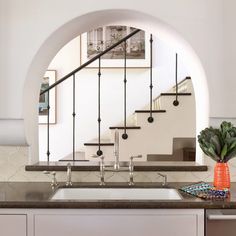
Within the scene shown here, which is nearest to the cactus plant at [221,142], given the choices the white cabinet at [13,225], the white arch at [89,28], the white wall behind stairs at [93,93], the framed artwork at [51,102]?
the white arch at [89,28]

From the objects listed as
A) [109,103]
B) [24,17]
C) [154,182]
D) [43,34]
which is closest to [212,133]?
[154,182]

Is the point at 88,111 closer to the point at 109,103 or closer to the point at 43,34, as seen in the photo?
the point at 109,103

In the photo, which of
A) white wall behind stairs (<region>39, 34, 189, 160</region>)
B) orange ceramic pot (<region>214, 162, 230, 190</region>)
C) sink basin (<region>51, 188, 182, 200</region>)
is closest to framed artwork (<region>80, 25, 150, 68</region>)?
white wall behind stairs (<region>39, 34, 189, 160</region>)

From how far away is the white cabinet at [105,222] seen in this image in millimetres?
2150

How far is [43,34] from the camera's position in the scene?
2.60 meters

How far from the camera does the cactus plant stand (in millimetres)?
2361

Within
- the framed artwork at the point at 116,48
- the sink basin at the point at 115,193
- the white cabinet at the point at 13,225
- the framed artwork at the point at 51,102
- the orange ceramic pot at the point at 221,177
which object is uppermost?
the framed artwork at the point at 116,48

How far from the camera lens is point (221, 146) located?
237 centimetres

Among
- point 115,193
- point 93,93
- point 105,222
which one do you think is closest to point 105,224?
point 105,222

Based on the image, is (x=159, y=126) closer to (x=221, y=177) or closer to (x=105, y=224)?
(x=221, y=177)

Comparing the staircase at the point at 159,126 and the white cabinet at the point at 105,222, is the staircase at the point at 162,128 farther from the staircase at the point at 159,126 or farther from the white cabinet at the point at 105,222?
the white cabinet at the point at 105,222

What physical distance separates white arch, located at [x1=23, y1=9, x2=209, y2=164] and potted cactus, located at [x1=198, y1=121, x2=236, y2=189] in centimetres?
25

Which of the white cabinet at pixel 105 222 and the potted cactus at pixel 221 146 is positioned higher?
the potted cactus at pixel 221 146

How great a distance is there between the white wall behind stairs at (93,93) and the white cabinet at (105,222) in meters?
3.37
